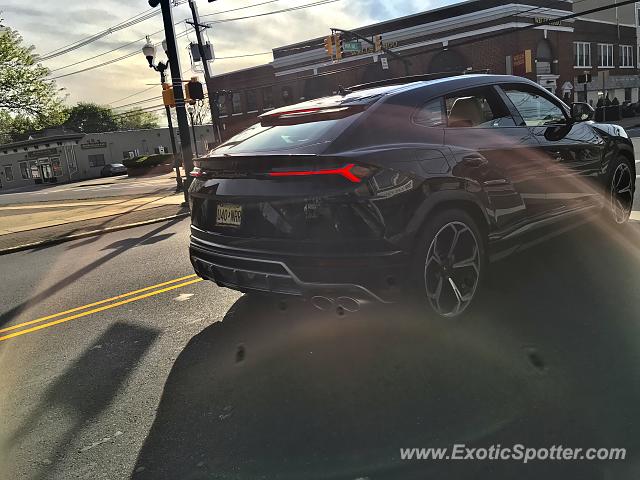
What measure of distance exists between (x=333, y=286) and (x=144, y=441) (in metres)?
1.37

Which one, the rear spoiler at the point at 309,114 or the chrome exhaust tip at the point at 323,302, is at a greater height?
the rear spoiler at the point at 309,114

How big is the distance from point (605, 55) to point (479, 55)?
17.3m

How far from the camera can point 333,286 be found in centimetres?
312

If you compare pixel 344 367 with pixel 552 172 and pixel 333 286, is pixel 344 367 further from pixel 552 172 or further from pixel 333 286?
pixel 552 172

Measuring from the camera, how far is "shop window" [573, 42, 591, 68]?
45.8m

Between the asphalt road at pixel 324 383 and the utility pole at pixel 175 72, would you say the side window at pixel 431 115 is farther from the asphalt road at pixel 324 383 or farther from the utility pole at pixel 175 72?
the utility pole at pixel 175 72

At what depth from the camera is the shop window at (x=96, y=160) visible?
57.0 m

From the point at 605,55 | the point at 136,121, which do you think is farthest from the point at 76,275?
the point at 136,121

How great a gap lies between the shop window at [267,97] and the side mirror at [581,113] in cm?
5156

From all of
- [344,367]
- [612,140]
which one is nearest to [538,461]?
[344,367]

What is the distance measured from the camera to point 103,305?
5207 mm

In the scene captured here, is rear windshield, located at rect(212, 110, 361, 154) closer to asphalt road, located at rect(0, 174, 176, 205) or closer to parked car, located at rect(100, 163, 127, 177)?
asphalt road, located at rect(0, 174, 176, 205)

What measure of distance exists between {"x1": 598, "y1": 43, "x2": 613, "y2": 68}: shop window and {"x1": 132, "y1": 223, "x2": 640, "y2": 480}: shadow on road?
5392 cm

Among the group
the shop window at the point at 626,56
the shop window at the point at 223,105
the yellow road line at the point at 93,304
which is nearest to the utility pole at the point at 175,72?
the yellow road line at the point at 93,304
